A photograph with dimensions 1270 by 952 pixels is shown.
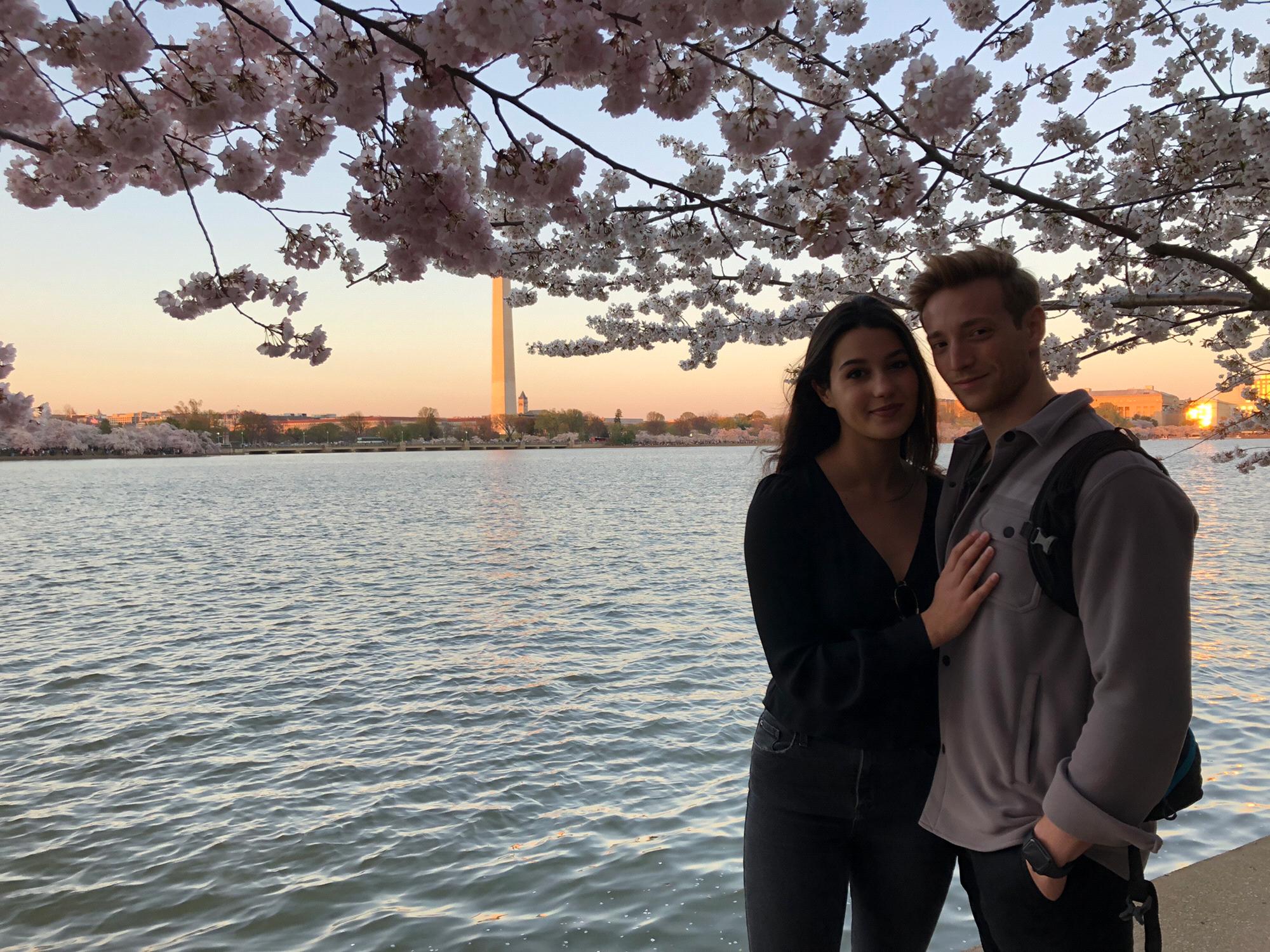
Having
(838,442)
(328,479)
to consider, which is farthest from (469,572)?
(328,479)

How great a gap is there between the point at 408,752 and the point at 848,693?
5.79m

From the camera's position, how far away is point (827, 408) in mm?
2045

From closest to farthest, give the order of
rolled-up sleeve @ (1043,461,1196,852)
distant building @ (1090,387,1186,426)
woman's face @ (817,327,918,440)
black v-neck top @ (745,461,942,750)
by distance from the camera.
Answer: rolled-up sleeve @ (1043,461,1196,852) < black v-neck top @ (745,461,942,750) < woman's face @ (817,327,918,440) < distant building @ (1090,387,1186,426)

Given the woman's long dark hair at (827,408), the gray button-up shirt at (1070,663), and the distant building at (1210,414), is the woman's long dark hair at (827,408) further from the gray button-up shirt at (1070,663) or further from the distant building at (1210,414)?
the distant building at (1210,414)

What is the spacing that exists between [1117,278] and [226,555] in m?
19.1

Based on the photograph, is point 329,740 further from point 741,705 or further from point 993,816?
point 993,816

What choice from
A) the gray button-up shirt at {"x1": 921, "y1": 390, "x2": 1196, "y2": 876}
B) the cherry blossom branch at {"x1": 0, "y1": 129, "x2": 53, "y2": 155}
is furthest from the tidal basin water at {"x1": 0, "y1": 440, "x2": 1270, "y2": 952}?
→ the cherry blossom branch at {"x1": 0, "y1": 129, "x2": 53, "y2": 155}

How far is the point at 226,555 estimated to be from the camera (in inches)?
770

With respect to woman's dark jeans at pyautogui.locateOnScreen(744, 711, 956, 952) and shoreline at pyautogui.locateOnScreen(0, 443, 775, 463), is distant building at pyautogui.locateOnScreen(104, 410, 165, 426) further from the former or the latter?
woman's dark jeans at pyautogui.locateOnScreen(744, 711, 956, 952)

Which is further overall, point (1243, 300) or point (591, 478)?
point (591, 478)

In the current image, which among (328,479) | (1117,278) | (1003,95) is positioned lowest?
(328,479)

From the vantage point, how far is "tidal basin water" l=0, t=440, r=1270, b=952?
4.47 metres

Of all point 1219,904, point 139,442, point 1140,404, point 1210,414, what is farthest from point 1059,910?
point 139,442

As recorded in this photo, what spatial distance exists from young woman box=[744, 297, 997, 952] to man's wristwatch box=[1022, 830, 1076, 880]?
0.34 meters
